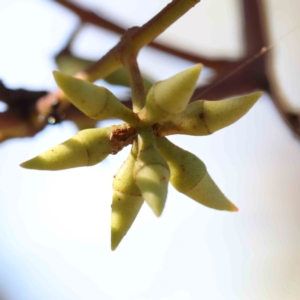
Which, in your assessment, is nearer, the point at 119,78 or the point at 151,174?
the point at 151,174

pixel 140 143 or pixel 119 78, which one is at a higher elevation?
pixel 119 78

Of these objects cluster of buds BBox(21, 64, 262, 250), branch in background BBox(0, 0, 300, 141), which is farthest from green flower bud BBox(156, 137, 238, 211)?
branch in background BBox(0, 0, 300, 141)

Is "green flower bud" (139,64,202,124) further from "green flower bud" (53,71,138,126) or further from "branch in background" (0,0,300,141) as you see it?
"branch in background" (0,0,300,141)

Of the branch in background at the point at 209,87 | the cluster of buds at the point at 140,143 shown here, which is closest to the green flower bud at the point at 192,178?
the cluster of buds at the point at 140,143

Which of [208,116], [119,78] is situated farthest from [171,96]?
[119,78]

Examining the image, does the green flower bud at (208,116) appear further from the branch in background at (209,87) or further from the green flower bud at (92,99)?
the branch in background at (209,87)

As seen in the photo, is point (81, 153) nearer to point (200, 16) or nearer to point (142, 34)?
point (142, 34)

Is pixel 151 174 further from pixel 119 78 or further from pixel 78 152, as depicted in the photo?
pixel 119 78

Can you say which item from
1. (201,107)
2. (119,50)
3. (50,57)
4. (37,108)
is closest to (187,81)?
(201,107)
